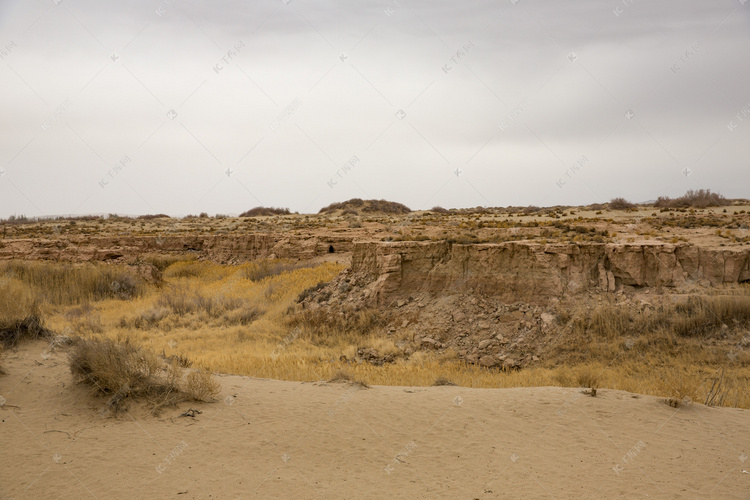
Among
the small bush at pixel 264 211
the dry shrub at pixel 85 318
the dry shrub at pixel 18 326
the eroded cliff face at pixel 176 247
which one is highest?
the small bush at pixel 264 211

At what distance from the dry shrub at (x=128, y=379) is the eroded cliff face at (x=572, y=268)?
7.72m

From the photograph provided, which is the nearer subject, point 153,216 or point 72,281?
point 72,281

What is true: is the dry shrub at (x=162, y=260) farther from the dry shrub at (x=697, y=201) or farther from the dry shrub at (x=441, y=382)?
the dry shrub at (x=697, y=201)

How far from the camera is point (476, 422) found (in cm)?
667

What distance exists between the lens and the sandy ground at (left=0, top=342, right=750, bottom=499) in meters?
5.01

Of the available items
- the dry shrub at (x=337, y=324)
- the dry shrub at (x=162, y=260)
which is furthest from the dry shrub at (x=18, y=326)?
the dry shrub at (x=162, y=260)

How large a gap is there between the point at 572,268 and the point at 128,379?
407 inches

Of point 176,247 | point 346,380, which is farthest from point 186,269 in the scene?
point 346,380

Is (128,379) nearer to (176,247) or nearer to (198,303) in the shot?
(198,303)

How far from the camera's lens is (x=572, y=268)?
12391 millimetres

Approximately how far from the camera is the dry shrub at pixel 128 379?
682 cm

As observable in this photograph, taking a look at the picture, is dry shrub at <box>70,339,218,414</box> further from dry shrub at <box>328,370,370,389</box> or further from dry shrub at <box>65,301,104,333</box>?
dry shrub at <box>65,301,104,333</box>

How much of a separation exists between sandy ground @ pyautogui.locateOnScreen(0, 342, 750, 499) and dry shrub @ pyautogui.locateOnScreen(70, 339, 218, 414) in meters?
0.21

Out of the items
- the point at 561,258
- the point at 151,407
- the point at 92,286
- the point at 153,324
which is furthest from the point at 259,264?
the point at 151,407
